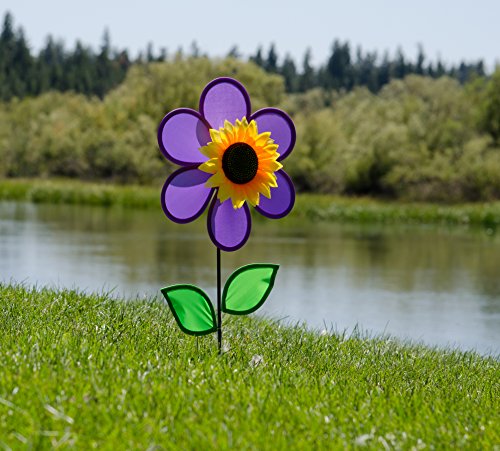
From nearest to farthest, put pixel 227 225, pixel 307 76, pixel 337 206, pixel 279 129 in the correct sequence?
1. pixel 227 225
2. pixel 279 129
3. pixel 337 206
4. pixel 307 76

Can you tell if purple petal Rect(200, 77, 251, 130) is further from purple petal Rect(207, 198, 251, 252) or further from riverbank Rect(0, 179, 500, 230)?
riverbank Rect(0, 179, 500, 230)

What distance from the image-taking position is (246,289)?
228 inches

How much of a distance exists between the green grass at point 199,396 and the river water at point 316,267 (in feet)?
7.48

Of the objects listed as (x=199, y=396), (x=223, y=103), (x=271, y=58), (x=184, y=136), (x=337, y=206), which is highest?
(x=271, y=58)

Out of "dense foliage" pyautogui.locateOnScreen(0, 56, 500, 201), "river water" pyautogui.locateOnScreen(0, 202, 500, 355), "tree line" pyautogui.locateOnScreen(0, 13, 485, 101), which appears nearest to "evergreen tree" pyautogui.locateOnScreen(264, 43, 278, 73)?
"tree line" pyautogui.locateOnScreen(0, 13, 485, 101)

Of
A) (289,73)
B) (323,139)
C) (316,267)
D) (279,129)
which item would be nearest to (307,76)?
(289,73)

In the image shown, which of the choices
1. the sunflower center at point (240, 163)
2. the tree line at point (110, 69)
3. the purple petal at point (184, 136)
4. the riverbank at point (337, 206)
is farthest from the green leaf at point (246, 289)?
the tree line at point (110, 69)

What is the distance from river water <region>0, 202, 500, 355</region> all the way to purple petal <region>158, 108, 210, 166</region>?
2243mm

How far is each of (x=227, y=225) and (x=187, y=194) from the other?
324 millimetres

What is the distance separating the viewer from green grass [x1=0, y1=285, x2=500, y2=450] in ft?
11.9

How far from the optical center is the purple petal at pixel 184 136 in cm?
563

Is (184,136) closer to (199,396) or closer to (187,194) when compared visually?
(187,194)

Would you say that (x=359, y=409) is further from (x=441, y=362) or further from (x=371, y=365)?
(x=441, y=362)

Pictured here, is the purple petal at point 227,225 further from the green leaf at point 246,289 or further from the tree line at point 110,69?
the tree line at point 110,69
